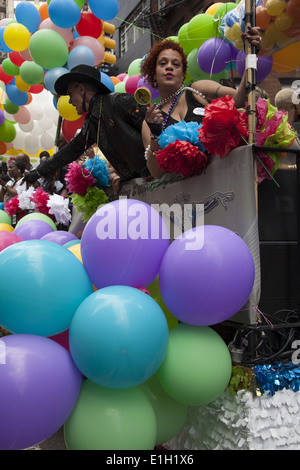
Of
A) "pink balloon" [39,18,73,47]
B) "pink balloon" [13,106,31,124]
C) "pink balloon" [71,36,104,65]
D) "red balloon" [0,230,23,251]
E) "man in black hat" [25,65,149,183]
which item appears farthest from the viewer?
"pink balloon" [13,106,31,124]

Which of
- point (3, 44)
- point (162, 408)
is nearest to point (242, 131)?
point (162, 408)

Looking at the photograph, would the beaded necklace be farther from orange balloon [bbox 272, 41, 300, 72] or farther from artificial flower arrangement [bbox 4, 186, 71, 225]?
artificial flower arrangement [bbox 4, 186, 71, 225]

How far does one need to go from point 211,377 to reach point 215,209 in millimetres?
→ 760

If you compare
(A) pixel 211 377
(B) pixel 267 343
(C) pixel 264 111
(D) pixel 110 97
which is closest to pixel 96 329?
(A) pixel 211 377

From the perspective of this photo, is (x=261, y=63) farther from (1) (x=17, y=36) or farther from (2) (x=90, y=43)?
(1) (x=17, y=36)

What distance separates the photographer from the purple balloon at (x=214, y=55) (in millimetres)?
3564

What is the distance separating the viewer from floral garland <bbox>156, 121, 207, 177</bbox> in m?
1.85

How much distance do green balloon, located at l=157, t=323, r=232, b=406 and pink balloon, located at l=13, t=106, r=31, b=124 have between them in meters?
6.23

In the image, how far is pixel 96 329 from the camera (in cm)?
120

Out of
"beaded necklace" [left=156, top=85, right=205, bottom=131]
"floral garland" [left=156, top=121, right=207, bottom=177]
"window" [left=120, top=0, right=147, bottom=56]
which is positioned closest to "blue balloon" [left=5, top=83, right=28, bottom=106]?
"beaded necklace" [left=156, top=85, right=205, bottom=131]

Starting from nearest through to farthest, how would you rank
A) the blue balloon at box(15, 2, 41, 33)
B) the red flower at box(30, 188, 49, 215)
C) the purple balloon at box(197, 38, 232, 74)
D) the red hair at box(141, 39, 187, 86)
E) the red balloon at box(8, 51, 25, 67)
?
the red hair at box(141, 39, 187, 86) → the purple balloon at box(197, 38, 232, 74) → the red flower at box(30, 188, 49, 215) → the blue balloon at box(15, 2, 41, 33) → the red balloon at box(8, 51, 25, 67)

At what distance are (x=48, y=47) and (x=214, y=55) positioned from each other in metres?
2.07

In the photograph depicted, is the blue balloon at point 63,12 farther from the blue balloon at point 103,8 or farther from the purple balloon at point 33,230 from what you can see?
the purple balloon at point 33,230

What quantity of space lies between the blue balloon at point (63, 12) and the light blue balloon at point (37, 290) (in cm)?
406
